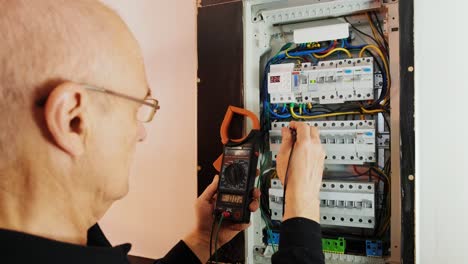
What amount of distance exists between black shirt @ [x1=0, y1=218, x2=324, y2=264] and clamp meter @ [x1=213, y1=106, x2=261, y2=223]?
6.7 inches

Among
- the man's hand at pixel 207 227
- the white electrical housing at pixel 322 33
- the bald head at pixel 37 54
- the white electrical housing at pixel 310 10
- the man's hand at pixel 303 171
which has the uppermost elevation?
the white electrical housing at pixel 310 10

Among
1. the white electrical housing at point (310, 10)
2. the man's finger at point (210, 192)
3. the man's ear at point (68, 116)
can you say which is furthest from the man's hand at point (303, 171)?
the man's ear at point (68, 116)

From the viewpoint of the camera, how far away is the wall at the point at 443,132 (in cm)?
122

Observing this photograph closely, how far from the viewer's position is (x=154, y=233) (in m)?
1.70

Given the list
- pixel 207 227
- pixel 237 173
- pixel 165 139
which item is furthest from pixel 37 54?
pixel 165 139

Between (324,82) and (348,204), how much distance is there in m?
0.36

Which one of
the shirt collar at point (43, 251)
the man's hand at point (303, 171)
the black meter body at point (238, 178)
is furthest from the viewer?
the black meter body at point (238, 178)

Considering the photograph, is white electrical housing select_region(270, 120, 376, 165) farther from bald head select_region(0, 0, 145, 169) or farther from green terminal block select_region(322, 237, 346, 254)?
bald head select_region(0, 0, 145, 169)

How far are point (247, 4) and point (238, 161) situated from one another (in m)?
0.49

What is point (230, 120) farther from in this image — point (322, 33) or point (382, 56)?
point (382, 56)

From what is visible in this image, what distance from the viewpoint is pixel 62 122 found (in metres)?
0.55

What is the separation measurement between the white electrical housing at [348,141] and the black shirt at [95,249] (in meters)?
0.27

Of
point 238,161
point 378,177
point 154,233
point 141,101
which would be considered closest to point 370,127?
point 378,177

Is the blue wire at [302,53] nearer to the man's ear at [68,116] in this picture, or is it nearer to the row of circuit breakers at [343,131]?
the row of circuit breakers at [343,131]
